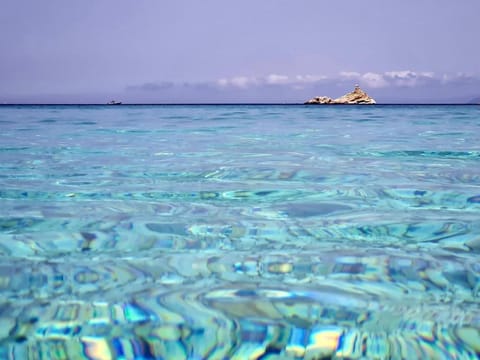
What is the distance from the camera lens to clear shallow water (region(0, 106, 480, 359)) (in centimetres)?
142

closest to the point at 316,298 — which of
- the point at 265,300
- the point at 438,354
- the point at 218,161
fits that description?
the point at 265,300

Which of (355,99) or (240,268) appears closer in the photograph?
(240,268)

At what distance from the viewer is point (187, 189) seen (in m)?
3.86

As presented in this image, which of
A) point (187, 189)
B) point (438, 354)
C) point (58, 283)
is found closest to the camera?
point (438, 354)

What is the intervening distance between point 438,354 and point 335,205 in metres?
1.93

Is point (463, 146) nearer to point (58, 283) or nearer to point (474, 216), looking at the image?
point (474, 216)

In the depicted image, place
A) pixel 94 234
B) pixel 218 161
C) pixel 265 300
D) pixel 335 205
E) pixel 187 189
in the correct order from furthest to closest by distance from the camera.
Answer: pixel 218 161
pixel 187 189
pixel 335 205
pixel 94 234
pixel 265 300

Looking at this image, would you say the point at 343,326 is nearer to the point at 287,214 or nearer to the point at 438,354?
the point at 438,354

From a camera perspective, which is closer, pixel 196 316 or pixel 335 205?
pixel 196 316

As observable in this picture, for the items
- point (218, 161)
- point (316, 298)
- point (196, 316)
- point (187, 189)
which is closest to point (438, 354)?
point (316, 298)

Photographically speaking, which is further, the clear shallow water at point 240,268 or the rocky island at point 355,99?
the rocky island at point 355,99

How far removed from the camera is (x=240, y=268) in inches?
79.5

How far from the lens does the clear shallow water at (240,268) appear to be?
1.42 metres

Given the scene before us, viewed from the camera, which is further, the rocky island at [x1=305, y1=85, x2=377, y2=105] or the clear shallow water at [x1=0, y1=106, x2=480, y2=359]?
the rocky island at [x1=305, y1=85, x2=377, y2=105]
